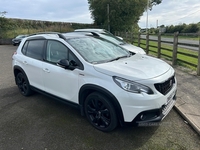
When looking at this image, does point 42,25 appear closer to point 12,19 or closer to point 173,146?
point 12,19

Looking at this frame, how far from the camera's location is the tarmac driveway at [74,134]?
110 inches

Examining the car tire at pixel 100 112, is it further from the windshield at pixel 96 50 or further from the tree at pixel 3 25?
the tree at pixel 3 25

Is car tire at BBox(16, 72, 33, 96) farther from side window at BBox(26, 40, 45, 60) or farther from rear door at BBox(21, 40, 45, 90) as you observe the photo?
side window at BBox(26, 40, 45, 60)

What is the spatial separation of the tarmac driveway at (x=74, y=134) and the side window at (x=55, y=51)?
3.87 feet

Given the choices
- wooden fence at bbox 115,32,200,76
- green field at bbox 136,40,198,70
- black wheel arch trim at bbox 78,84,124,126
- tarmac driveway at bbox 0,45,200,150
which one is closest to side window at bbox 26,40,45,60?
tarmac driveway at bbox 0,45,200,150

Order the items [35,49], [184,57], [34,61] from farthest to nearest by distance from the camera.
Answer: [184,57] → [35,49] → [34,61]

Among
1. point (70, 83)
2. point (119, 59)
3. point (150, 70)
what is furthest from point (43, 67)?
point (150, 70)

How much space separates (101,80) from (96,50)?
39.5 inches

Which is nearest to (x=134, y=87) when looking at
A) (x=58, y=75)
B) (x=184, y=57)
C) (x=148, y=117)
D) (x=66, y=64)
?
(x=148, y=117)

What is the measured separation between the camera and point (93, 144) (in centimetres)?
283

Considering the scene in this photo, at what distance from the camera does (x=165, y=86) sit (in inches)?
117

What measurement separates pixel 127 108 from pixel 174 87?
1184mm

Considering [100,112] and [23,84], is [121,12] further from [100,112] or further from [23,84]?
[100,112]

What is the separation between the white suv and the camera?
2727 millimetres
